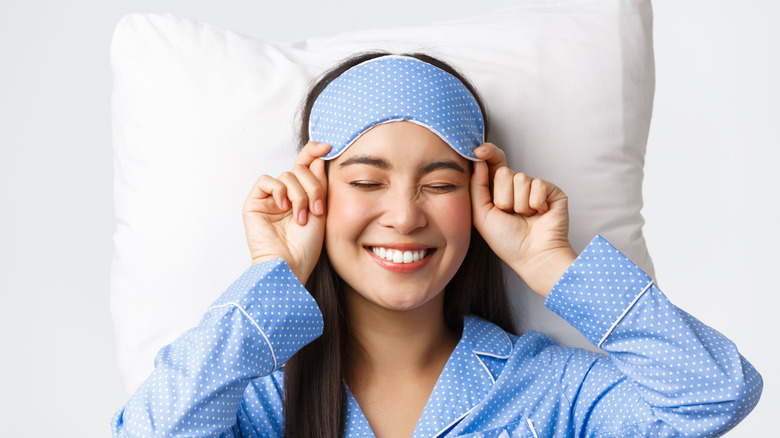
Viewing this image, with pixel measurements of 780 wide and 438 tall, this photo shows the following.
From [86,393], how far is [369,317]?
1451 millimetres

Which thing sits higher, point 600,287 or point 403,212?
point 403,212

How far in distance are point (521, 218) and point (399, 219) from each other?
0.35 m

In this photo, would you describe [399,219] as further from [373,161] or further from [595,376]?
[595,376]

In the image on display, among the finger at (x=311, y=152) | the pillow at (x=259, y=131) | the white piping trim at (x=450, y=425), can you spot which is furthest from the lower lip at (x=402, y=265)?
the pillow at (x=259, y=131)

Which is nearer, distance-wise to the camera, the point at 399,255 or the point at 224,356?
the point at 224,356

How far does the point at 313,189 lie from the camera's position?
85.3 inches

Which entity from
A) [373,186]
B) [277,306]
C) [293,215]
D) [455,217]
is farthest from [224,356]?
[455,217]

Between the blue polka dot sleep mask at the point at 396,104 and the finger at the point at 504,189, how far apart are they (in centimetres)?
7

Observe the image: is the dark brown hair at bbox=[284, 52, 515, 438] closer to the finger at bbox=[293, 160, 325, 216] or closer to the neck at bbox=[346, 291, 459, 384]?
the neck at bbox=[346, 291, 459, 384]

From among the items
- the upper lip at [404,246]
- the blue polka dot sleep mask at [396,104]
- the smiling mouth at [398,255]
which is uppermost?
the blue polka dot sleep mask at [396,104]

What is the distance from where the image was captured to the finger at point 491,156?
2.22m

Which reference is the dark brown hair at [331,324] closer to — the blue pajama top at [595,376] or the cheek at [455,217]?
the blue pajama top at [595,376]

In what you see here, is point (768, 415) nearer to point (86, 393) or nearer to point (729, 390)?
point (729, 390)

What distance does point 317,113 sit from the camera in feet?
7.54
